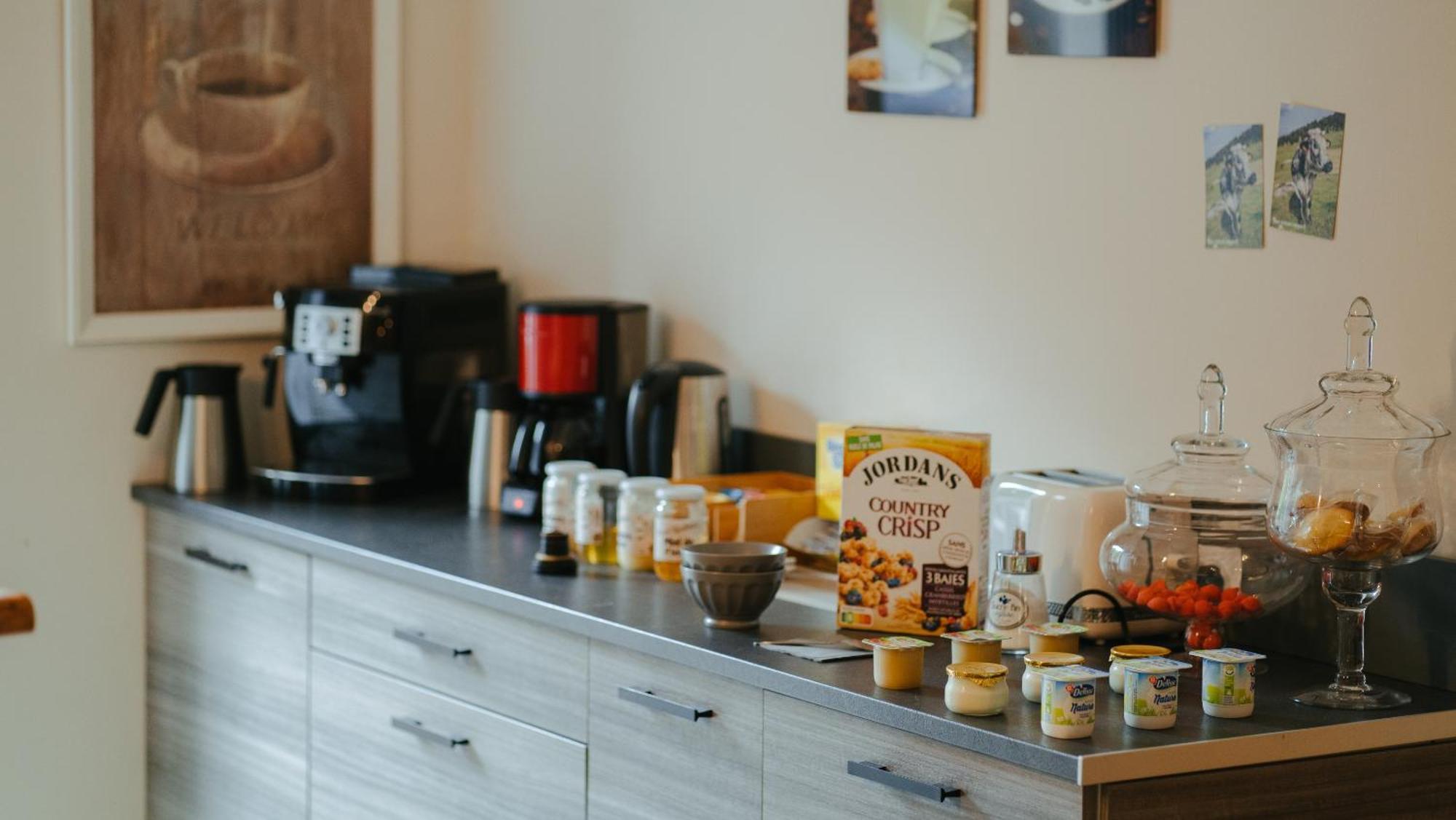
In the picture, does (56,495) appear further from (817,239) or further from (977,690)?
(977,690)

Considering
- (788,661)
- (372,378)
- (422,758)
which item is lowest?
(422,758)

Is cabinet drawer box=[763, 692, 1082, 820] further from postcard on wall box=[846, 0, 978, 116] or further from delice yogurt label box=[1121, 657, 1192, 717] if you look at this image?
postcard on wall box=[846, 0, 978, 116]

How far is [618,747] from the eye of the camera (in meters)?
2.28

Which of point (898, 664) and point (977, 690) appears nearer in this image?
point (977, 690)

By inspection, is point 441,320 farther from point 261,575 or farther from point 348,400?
point 261,575

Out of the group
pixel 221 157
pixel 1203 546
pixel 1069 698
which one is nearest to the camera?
pixel 1069 698

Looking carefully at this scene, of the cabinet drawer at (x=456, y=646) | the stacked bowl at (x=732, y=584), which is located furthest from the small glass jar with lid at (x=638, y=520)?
the stacked bowl at (x=732, y=584)

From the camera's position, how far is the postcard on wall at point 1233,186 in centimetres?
217

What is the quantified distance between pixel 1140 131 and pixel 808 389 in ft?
2.55

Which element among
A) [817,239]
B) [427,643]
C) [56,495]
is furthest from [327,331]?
[817,239]

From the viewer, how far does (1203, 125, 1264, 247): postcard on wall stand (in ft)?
7.12

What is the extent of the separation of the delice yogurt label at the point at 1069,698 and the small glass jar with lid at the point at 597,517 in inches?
40.7

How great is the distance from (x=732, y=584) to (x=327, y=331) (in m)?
1.29

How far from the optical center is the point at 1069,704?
1.71 m
